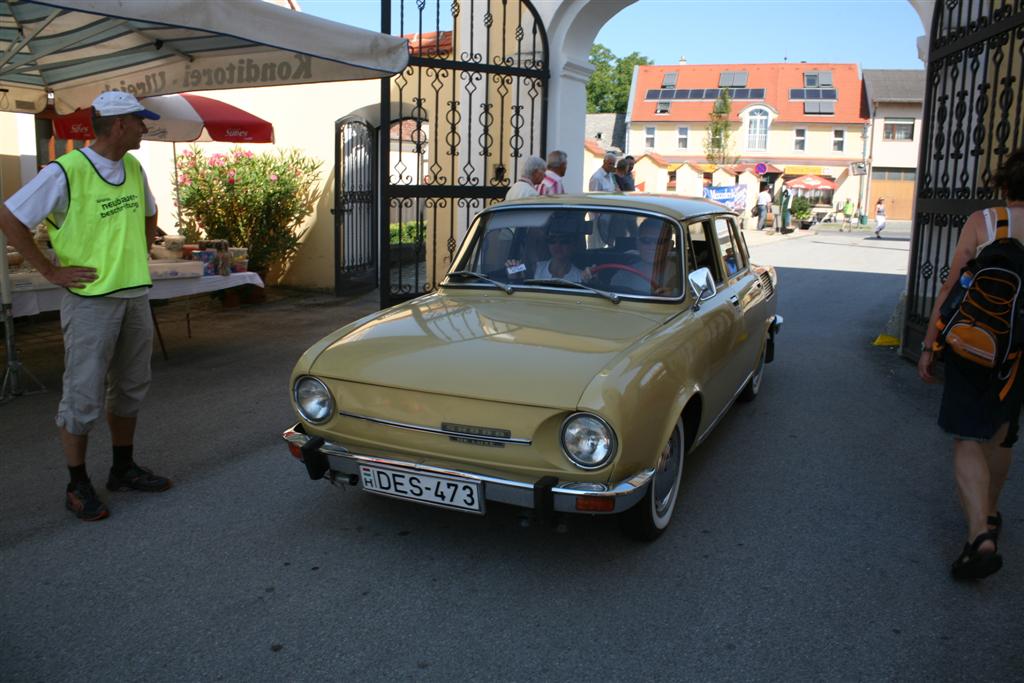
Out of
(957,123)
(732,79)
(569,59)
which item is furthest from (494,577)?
(732,79)

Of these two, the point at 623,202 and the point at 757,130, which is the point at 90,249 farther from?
the point at 757,130

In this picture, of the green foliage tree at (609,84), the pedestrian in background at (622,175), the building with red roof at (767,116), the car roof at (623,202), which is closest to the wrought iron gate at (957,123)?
the car roof at (623,202)

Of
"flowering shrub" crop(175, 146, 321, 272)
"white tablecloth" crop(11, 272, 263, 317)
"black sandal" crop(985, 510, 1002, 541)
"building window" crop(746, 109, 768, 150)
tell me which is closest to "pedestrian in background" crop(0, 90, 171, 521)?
"white tablecloth" crop(11, 272, 263, 317)

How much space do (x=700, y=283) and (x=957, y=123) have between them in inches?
161

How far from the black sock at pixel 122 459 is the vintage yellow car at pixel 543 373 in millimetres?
1136

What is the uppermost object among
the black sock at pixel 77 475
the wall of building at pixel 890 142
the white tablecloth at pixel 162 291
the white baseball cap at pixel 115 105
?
the wall of building at pixel 890 142

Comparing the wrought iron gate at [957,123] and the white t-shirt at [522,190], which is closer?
the wrought iron gate at [957,123]

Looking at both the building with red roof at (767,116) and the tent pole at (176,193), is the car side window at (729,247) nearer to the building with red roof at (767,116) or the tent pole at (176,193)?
the tent pole at (176,193)

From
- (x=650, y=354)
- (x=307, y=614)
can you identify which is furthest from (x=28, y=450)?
(x=650, y=354)

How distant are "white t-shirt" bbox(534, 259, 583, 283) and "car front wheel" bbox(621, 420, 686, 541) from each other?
1.00 metres

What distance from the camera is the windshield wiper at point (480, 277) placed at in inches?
179

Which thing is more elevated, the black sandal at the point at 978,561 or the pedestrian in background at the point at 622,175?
the pedestrian in background at the point at 622,175

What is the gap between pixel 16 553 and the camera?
12.1 ft

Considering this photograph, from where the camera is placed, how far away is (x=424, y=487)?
3.45m
